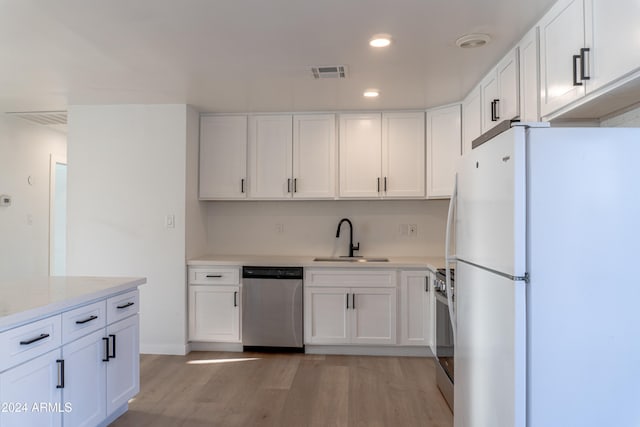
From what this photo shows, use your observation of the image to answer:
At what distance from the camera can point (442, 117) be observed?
13.2ft

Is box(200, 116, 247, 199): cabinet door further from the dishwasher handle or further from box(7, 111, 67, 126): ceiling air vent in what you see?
box(7, 111, 67, 126): ceiling air vent

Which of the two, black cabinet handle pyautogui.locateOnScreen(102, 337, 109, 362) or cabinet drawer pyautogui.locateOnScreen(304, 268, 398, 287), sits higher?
cabinet drawer pyautogui.locateOnScreen(304, 268, 398, 287)

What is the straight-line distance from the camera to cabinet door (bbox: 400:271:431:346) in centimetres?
391

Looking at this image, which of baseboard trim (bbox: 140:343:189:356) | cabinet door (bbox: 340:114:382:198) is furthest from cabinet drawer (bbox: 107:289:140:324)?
cabinet door (bbox: 340:114:382:198)

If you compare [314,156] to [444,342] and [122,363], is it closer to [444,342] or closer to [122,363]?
[444,342]

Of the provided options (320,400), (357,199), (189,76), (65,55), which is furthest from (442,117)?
(65,55)

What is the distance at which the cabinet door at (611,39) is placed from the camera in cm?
151

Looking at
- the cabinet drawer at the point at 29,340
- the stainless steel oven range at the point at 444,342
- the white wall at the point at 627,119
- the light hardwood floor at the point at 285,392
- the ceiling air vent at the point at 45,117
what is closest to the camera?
the cabinet drawer at the point at 29,340

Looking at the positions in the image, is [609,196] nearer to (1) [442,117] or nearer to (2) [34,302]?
(2) [34,302]

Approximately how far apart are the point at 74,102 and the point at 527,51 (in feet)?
12.5

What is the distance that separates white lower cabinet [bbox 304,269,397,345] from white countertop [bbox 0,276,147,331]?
168 centimetres

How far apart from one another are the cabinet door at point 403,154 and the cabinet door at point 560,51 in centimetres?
196

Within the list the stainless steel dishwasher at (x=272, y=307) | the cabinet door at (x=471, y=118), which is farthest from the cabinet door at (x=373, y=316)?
the cabinet door at (x=471, y=118)

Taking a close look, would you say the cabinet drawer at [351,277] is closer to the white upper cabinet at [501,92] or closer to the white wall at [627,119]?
the white upper cabinet at [501,92]
